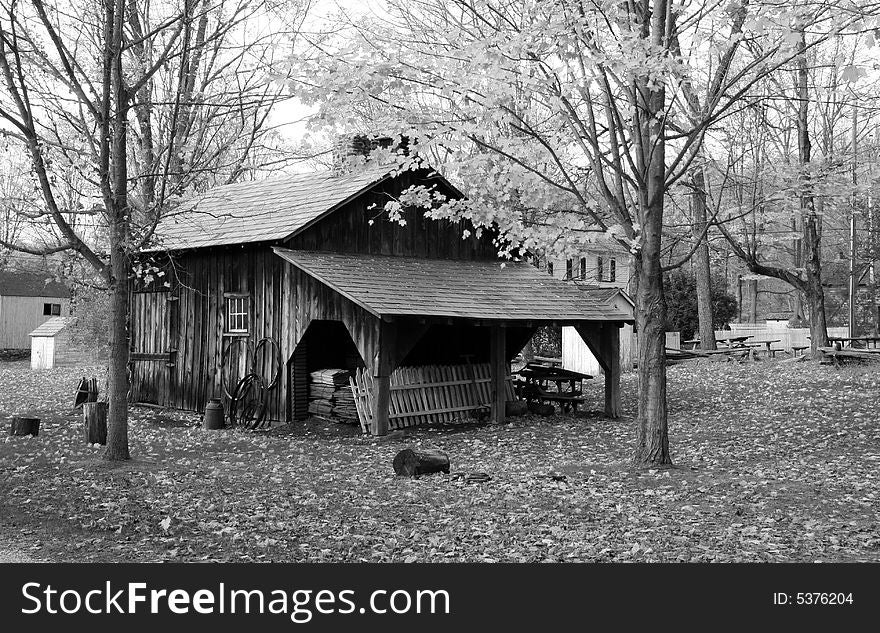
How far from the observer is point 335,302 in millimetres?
16938

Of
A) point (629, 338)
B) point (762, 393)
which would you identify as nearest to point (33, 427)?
point (762, 393)

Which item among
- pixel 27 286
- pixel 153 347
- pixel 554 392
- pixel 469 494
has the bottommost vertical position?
pixel 469 494

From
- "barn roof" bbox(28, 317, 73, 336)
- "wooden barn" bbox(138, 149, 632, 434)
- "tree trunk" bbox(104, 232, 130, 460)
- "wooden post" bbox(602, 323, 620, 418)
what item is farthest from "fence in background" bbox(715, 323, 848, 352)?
"tree trunk" bbox(104, 232, 130, 460)

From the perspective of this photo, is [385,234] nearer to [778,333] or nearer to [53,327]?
[53,327]

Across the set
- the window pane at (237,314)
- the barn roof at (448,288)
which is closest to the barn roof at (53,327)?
the window pane at (237,314)

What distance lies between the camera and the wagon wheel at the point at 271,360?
→ 1845cm

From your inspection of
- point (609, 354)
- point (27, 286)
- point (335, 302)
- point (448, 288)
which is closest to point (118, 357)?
point (335, 302)

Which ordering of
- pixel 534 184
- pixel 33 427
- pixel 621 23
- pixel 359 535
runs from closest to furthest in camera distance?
pixel 359 535 < pixel 621 23 < pixel 534 184 < pixel 33 427

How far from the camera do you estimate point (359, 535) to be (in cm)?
823

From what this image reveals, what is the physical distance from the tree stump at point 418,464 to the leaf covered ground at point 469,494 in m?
0.30

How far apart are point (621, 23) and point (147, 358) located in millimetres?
15956

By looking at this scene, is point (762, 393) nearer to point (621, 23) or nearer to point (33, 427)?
point (621, 23)

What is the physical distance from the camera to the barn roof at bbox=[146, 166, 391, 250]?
18.5 m

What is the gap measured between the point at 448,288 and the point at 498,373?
222cm
